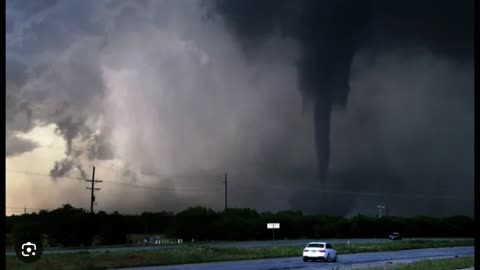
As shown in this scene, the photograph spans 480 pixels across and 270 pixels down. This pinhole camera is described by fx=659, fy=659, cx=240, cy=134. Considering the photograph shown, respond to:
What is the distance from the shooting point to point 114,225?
358 feet

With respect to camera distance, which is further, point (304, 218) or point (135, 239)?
point (304, 218)

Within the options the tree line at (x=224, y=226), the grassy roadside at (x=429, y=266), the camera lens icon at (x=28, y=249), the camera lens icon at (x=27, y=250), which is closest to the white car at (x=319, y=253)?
the grassy roadside at (x=429, y=266)

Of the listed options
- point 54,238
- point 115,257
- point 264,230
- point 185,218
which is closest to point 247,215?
point 264,230

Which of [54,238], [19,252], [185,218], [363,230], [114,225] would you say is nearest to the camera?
[19,252]

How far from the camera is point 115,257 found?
56844 millimetres

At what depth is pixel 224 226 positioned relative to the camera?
13338 cm

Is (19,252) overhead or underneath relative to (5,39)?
underneath

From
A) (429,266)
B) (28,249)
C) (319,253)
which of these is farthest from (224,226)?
(28,249)

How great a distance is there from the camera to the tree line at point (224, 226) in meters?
98.3

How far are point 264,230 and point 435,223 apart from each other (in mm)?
53338

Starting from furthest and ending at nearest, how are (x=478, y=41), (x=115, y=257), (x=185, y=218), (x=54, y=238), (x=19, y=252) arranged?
(x=185, y=218)
(x=54, y=238)
(x=115, y=257)
(x=19, y=252)
(x=478, y=41)

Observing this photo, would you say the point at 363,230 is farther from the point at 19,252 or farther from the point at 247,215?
the point at 19,252

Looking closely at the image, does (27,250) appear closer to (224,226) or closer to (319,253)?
(319,253)

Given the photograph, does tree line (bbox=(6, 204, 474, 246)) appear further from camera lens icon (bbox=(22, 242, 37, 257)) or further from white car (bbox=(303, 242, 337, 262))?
camera lens icon (bbox=(22, 242, 37, 257))
